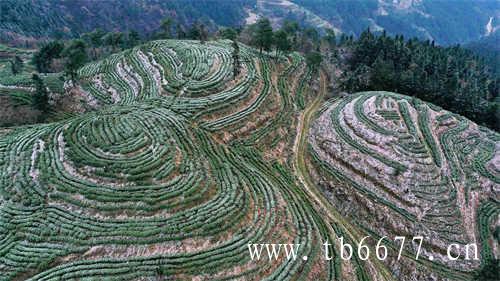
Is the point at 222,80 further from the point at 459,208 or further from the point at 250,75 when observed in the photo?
the point at 459,208

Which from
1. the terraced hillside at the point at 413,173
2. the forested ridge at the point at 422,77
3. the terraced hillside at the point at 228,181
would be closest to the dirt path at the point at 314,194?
the terraced hillside at the point at 228,181

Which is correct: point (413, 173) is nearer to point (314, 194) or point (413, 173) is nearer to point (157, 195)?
point (314, 194)


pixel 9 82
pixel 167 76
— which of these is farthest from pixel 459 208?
pixel 9 82

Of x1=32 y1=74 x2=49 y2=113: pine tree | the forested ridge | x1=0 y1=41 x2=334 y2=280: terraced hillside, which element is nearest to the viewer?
x1=0 y1=41 x2=334 y2=280: terraced hillside

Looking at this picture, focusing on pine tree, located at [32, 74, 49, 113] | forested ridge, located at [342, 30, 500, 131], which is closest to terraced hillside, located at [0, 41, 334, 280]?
pine tree, located at [32, 74, 49, 113]

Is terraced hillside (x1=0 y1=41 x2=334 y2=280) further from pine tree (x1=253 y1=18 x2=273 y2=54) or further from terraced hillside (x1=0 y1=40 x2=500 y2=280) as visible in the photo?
pine tree (x1=253 y1=18 x2=273 y2=54)

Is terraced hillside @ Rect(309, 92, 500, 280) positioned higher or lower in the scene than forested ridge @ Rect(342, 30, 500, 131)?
lower

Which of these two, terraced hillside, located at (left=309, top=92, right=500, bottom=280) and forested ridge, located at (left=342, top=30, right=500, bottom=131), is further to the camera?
forested ridge, located at (left=342, top=30, right=500, bottom=131)

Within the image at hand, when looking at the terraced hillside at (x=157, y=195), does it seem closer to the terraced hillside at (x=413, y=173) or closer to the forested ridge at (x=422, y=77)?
the terraced hillside at (x=413, y=173)
